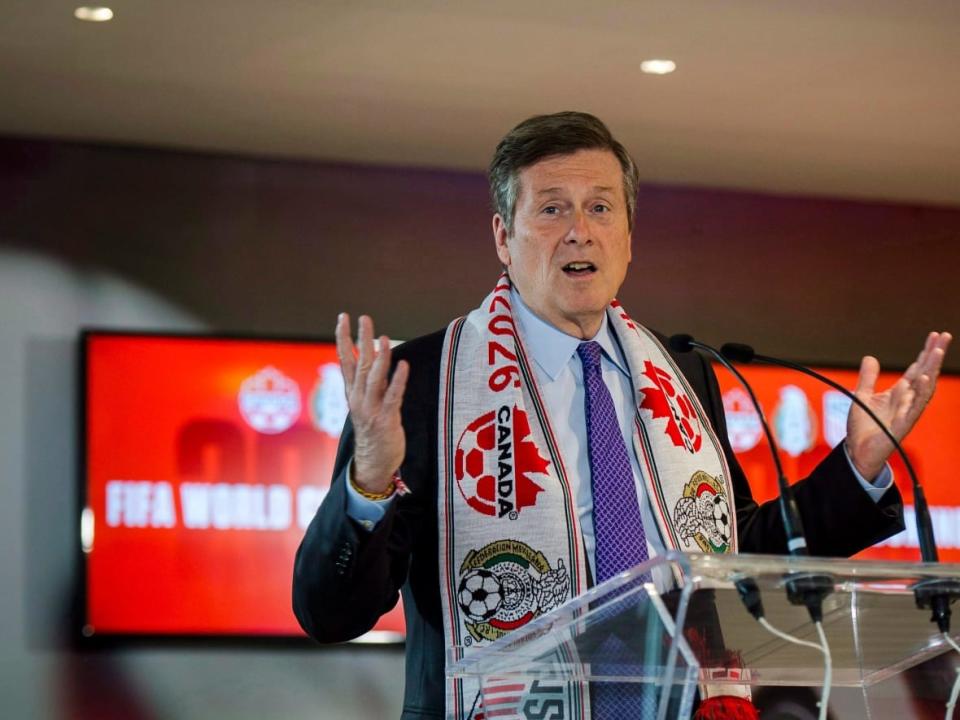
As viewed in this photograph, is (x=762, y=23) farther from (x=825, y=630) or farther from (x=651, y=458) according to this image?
(x=825, y=630)

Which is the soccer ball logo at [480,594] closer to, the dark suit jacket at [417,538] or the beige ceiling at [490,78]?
the dark suit jacket at [417,538]

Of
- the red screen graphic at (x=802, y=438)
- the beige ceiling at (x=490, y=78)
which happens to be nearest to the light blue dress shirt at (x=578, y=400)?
the beige ceiling at (x=490, y=78)

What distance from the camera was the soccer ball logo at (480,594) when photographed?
7.11 ft

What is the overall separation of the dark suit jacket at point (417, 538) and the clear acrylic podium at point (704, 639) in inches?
9.8

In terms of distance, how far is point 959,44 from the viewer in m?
4.70

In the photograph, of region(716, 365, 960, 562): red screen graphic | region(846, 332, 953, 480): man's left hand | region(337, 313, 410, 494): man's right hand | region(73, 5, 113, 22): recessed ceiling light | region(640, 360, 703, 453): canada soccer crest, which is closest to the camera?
region(337, 313, 410, 494): man's right hand

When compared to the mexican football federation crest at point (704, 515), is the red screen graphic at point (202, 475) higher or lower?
higher

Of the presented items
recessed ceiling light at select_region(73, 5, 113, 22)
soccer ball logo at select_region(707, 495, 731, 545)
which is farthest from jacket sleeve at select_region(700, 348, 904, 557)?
recessed ceiling light at select_region(73, 5, 113, 22)

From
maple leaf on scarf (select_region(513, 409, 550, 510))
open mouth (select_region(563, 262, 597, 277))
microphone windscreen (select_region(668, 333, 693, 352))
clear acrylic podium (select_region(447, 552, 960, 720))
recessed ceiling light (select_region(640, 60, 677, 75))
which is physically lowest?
clear acrylic podium (select_region(447, 552, 960, 720))

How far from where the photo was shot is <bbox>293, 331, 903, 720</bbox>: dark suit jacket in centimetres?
192

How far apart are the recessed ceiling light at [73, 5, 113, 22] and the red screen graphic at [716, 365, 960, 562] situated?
2.70m

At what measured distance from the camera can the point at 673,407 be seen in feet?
8.06

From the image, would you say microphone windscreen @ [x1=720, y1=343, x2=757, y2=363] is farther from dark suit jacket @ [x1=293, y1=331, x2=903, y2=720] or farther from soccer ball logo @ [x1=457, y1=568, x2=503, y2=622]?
soccer ball logo @ [x1=457, y1=568, x2=503, y2=622]

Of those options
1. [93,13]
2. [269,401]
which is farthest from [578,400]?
[269,401]
